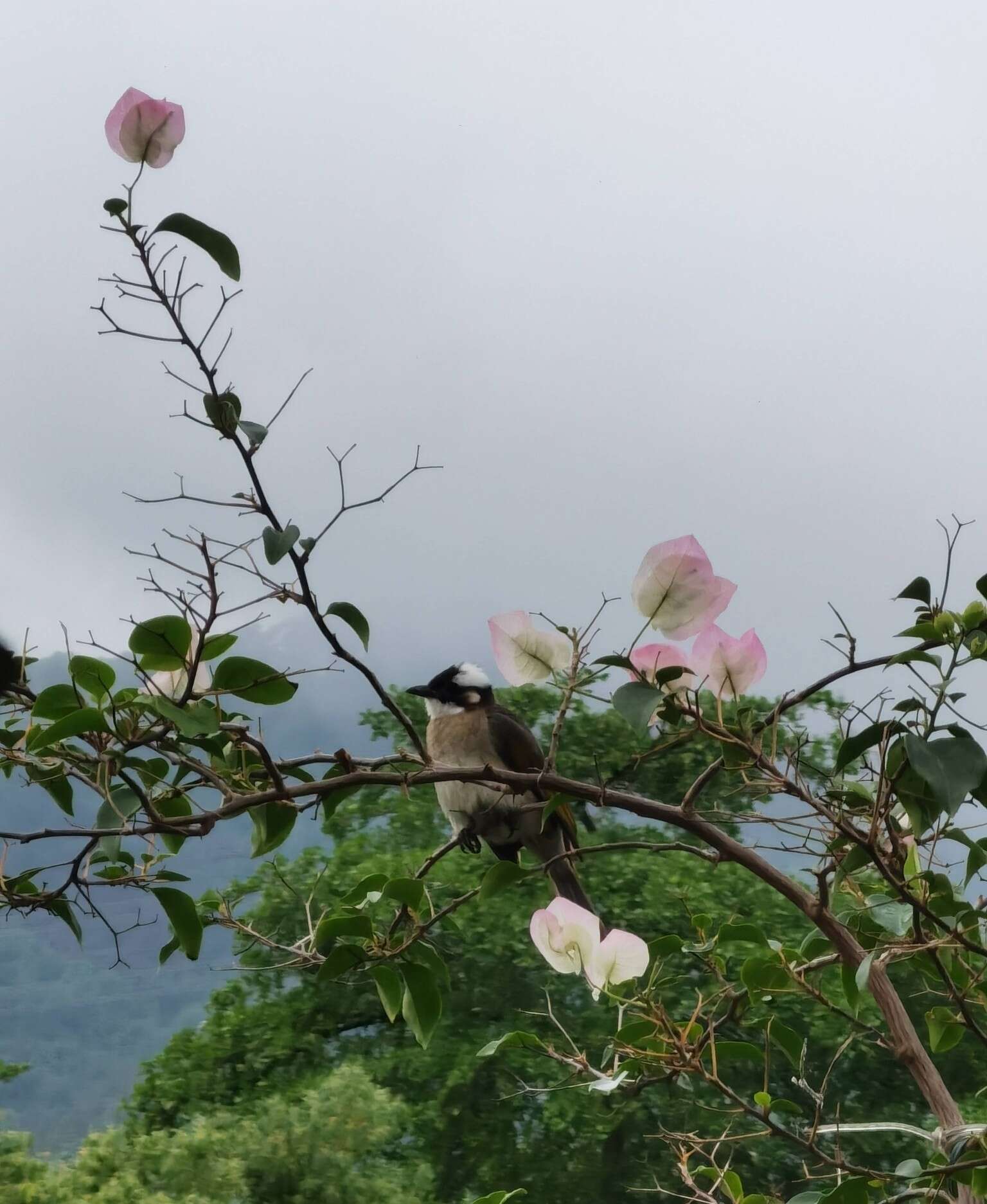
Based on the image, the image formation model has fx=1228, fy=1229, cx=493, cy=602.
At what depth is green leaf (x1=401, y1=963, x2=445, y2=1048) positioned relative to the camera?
2.63 ft

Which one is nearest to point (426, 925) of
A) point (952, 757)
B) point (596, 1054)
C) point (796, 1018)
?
point (952, 757)

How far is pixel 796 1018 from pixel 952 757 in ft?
11.7

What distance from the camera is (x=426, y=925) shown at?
79 cm

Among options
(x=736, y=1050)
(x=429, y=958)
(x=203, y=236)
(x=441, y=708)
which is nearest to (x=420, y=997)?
(x=429, y=958)

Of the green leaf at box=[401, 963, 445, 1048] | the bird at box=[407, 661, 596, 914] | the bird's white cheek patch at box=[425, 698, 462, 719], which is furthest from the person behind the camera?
the bird's white cheek patch at box=[425, 698, 462, 719]

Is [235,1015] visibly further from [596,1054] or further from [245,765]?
[245,765]

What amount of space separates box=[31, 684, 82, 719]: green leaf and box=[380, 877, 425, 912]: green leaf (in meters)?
0.23

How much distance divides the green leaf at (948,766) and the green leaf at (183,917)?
0.42 meters

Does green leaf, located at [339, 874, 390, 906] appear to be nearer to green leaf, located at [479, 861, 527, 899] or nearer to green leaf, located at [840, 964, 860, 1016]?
green leaf, located at [479, 861, 527, 899]

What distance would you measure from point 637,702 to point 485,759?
91 cm

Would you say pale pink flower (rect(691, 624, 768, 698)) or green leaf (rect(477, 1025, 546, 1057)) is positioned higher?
pale pink flower (rect(691, 624, 768, 698))

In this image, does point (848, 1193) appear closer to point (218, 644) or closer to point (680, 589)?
point (680, 589)

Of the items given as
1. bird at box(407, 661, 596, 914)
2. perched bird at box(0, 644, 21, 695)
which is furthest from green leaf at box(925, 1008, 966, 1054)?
perched bird at box(0, 644, 21, 695)

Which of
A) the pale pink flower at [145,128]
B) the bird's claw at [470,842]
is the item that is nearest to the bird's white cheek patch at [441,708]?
the bird's claw at [470,842]
